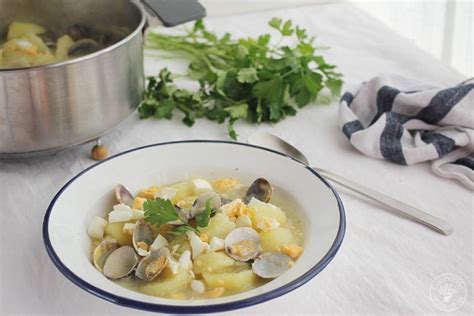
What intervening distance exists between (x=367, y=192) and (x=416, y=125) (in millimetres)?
221

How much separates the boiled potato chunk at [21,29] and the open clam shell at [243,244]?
27.5 inches

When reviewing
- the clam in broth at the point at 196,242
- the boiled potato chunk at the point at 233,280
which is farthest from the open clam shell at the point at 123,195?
the boiled potato chunk at the point at 233,280

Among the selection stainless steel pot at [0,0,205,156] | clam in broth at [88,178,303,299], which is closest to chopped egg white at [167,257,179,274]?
clam in broth at [88,178,303,299]

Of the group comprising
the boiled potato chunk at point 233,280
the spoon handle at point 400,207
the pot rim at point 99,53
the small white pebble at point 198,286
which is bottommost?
the spoon handle at point 400,207

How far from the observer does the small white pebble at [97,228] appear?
3.14ft

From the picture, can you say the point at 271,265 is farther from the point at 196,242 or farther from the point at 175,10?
the point at 175,10

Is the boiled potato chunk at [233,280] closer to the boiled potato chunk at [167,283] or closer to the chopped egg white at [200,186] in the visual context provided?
the boiled potato chunk at [167,283]

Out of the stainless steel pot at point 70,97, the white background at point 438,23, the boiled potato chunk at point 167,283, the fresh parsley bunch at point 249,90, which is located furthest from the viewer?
the white background at point 438,23

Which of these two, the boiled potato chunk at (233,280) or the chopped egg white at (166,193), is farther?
the chopped egg white at (166,193)

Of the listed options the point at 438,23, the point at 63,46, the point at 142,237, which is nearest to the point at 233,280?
the point at 142,237

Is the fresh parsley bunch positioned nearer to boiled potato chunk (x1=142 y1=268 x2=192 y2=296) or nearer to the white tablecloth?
the white tablecloth

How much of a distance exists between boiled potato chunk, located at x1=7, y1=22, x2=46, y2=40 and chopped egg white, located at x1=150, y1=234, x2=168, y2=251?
65 cm

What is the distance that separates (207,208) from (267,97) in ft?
1.42

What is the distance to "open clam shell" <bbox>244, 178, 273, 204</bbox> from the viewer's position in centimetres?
102
